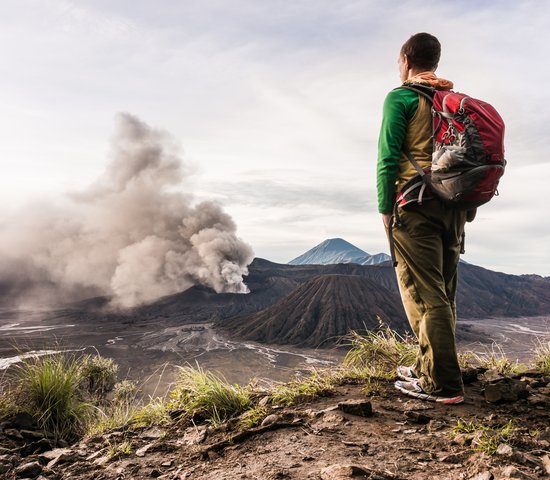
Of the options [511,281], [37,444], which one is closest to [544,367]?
[37,444]

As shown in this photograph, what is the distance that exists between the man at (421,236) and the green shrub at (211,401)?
3.26 feet

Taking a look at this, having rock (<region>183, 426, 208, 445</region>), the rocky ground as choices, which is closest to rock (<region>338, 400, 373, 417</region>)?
the rocky ground

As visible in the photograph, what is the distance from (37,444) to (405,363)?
255 centimetres

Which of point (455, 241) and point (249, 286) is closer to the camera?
point (455, 241)

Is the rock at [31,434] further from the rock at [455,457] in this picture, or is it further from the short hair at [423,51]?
the short hair at [423,51]

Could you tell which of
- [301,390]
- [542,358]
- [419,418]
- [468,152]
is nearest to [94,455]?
[301,390]

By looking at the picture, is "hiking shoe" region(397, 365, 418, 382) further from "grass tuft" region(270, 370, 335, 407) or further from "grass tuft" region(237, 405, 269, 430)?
"grass tuft" region(237, 405, 269, 430)

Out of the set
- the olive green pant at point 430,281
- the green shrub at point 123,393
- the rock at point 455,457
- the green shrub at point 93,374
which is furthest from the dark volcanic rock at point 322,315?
the rock at point 455,457

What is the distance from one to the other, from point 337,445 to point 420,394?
0.84 metres

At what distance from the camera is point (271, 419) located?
1.86 metres

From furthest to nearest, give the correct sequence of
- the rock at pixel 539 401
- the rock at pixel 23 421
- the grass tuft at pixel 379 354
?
the grass tuft at pixel 379 354 < the rock at pixel 23 421 < the rock at pixel 539 401

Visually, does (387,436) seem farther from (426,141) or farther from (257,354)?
(257,354)

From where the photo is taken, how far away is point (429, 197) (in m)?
2.17

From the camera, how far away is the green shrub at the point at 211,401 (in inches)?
83.1
